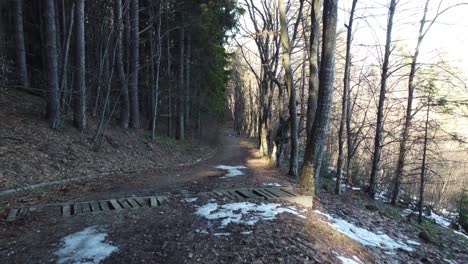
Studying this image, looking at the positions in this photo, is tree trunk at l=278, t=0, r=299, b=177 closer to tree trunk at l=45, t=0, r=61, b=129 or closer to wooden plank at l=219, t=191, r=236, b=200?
wooden plank at l=219, t=191, r=236, b=200

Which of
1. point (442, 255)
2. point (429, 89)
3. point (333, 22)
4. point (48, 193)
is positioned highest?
point (333, 22)

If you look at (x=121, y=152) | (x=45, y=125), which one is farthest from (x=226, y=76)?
(x=45, y=125)

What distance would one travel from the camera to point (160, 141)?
1648cm

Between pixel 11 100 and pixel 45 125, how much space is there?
2.97m

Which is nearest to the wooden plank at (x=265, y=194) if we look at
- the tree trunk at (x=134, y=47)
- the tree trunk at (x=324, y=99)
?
the tree trunk at (x=324, y=99)

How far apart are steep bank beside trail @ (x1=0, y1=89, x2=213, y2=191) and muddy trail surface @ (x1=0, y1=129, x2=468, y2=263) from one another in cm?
98

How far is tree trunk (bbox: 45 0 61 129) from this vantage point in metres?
9.74

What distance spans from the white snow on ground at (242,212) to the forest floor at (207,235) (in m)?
0.02

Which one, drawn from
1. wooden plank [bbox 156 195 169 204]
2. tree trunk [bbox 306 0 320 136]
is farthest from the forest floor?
tree trunk [bbox 306 0 320 136]

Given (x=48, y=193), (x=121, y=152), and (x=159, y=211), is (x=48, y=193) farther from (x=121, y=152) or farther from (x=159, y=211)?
(x=121, y=152)

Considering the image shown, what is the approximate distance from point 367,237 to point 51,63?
1071 cm

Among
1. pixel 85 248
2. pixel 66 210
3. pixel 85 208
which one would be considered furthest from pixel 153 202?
pixel 85 248

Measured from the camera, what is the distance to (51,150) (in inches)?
350

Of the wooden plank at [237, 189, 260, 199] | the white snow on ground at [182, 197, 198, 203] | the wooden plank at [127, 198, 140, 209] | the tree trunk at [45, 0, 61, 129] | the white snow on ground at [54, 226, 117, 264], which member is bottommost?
the wooden plank at [127, 198, 140, 209]
